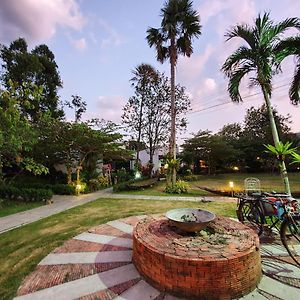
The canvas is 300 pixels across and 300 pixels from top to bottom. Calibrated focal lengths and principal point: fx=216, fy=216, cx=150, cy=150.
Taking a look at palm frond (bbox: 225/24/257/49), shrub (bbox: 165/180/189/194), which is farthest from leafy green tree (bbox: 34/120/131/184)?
palm frond (bbox: 225/24/257/49)

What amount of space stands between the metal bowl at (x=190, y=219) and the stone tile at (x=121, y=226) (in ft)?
5.80

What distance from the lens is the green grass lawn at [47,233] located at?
368 centimetres

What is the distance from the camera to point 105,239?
491cm

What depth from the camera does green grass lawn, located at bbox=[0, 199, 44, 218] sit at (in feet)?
27.0

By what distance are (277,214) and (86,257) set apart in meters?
3.96

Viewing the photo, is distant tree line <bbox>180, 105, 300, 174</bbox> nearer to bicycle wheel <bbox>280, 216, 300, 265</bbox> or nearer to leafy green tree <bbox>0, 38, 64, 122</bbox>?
leafy green tree <bbox>0, 38, 64, 122</bbox>

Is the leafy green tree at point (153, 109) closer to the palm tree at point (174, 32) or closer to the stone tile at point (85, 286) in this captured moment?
the palm tree at point (174, 32)

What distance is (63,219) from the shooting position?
7.02 metres

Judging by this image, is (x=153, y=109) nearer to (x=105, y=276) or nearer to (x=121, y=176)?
(x=121, y=176)

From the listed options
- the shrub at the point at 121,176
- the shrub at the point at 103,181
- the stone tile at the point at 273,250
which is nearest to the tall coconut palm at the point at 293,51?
the stone tile at the point at 273,250

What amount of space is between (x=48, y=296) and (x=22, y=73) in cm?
2040

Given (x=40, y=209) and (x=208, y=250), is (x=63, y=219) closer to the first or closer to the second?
(x=40, y=209)

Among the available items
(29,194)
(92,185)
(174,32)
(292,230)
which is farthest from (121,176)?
(292,230)

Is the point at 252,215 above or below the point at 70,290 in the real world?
above
